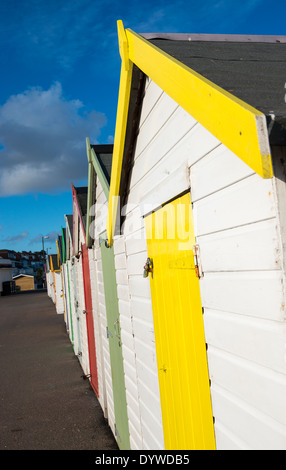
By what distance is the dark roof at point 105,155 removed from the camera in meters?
5.06

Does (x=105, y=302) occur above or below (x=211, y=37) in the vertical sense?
below

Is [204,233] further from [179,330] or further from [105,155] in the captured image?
[105,155]

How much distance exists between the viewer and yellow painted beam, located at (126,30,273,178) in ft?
3.65

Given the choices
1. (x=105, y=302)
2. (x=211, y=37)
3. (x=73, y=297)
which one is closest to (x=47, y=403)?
(x=105, y=302)

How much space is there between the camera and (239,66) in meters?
1.81

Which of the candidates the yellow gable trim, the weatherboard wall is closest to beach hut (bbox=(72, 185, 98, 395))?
the yellow gable trim

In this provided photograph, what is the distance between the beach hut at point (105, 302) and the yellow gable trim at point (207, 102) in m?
2.05

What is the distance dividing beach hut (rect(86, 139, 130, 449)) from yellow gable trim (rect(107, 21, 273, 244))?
2051 mm

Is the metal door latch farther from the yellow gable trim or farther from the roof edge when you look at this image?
the roof edge

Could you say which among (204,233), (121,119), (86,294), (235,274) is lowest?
(86,294)

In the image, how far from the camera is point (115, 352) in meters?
4.92

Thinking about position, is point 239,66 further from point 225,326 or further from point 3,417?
point 3,417

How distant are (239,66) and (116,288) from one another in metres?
3.25

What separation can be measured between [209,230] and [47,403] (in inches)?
267
